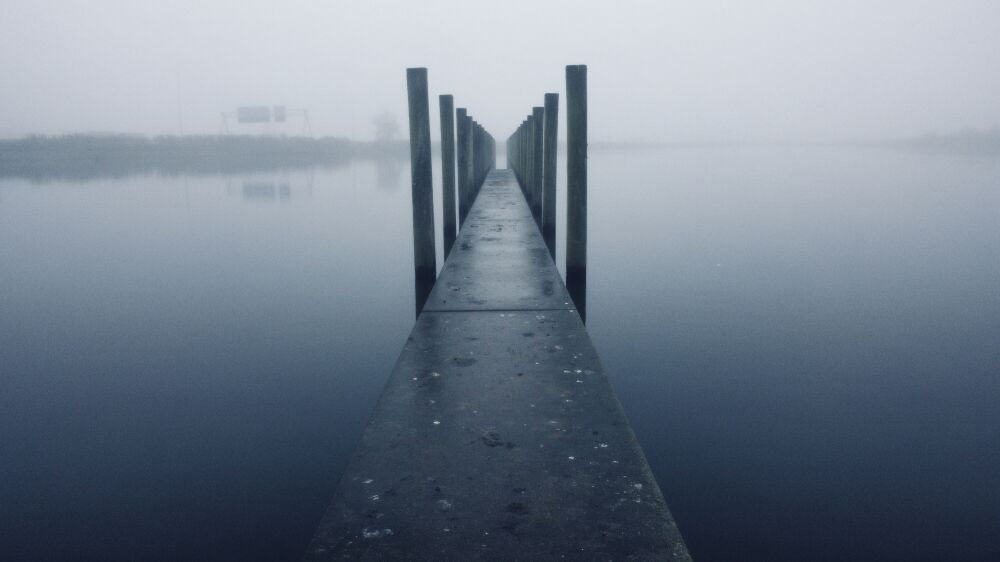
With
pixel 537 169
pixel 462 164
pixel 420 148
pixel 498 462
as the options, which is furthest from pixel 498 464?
pixel 537 169

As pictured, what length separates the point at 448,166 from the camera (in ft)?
28.0

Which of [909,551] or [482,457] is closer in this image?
[482,457]

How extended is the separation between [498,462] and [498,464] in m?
0.01

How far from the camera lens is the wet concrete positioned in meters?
2.10

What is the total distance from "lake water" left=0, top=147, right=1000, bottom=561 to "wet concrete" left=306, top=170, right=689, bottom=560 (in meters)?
1.63

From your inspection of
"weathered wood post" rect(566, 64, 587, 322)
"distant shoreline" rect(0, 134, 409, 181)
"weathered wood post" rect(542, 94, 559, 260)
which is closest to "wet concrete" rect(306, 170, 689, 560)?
"weathered wood post" rect(566, 64, 587, 322)

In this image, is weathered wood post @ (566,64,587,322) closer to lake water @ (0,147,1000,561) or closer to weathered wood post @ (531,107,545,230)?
lake water @ (0,147,1000,561)

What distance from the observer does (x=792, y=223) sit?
61.7ft

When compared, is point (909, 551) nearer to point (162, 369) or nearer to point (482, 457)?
point (482, 457)

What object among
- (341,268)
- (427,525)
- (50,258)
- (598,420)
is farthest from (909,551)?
(50,258)

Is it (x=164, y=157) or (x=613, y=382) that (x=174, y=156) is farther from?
(x=613, y=382)

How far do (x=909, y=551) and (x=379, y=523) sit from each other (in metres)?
3.43

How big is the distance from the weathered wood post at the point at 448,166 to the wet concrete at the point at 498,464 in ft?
14.1

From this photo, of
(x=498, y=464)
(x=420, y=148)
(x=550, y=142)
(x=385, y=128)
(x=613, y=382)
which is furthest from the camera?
(x=385, y=128)
